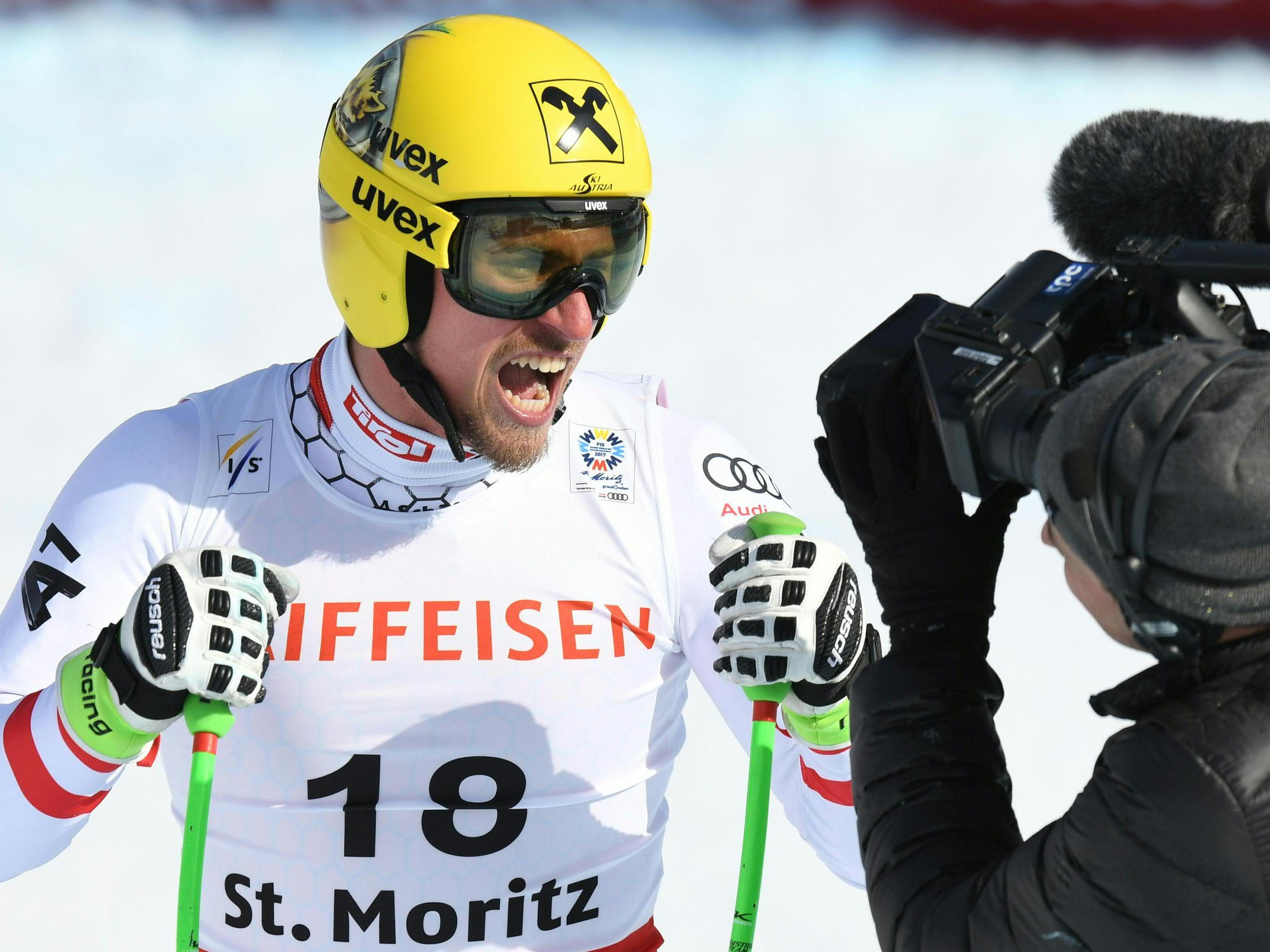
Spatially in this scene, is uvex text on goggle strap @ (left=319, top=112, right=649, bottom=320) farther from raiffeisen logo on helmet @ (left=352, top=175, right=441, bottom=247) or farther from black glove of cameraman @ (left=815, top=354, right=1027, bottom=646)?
black glove of cameraman @ (left=815, top=354, right=1027, bottom=646)

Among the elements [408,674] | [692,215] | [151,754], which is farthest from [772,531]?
[692,215]

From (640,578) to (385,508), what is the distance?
486 mm

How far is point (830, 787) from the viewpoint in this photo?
2.62 meters

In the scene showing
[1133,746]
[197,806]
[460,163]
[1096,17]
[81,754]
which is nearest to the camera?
[1133,746]

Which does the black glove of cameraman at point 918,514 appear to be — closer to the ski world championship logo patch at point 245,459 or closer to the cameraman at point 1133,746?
the cameraman at point 1133,746

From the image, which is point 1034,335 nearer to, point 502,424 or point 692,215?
point 502,424

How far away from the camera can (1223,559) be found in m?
1.45

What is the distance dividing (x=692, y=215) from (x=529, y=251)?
128 inches

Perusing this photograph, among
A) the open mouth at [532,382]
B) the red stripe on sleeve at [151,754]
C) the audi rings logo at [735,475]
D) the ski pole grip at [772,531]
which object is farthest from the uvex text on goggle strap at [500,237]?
the red stripe on sleeve at [151,754]

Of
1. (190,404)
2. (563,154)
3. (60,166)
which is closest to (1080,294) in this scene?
(563,154)

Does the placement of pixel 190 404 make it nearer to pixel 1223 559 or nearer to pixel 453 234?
pixel 453 234

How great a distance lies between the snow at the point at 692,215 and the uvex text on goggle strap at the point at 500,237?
2.10 metres

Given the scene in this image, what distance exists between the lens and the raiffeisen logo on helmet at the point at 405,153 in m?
2.54

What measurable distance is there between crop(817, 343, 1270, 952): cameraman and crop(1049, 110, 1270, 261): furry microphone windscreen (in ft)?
1.84
